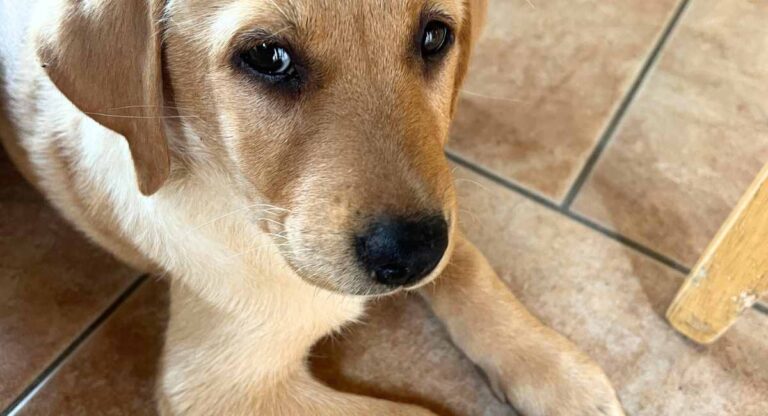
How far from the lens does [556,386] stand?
4.64ft

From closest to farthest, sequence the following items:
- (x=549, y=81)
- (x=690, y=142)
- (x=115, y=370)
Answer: (x=115, y=370) < (x=690, y=142) < (x=549, y=81)

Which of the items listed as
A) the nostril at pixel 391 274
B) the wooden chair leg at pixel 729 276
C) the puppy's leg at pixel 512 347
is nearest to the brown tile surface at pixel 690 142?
the wooden chair leg at pixel 729 276

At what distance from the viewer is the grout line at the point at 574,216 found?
5.49 feet

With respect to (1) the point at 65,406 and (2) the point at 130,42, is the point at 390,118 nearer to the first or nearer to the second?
(2) the point at 130,42

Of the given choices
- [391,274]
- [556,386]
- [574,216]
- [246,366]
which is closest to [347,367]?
[246,366]

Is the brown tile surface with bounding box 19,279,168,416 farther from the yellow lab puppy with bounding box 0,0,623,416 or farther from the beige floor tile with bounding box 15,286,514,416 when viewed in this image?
the yellow lab puppy with bounding box 0,0,623,416

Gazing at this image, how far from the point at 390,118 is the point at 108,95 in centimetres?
39

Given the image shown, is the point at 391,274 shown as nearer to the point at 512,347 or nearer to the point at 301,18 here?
the point at 301,18

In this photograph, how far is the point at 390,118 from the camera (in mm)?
1042

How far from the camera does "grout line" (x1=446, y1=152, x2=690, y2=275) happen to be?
1.67 meters

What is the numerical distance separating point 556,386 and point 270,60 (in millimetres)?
825

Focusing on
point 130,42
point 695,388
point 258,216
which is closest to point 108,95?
point 130,42

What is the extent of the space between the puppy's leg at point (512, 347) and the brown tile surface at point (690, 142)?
384 mm

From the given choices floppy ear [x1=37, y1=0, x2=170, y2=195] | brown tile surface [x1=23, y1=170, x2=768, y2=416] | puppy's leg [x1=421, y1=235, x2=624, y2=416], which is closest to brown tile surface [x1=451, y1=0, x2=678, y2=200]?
brown tile surface [x1=23, y1=170, x2=768, y2=416]
